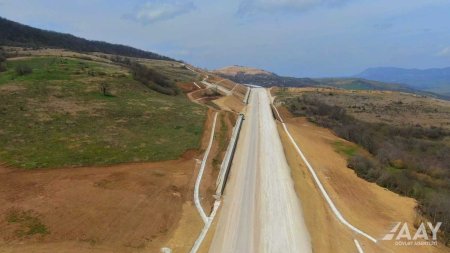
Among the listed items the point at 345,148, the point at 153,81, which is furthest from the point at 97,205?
the point at 153,81

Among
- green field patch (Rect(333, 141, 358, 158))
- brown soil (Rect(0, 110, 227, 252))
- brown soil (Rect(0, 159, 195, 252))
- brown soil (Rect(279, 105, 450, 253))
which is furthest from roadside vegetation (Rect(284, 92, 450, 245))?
brown soil (Rect(0, 159, 195, 252))

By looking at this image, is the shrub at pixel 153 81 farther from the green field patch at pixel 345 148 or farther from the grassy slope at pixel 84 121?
the green field patch at pixel 345 148

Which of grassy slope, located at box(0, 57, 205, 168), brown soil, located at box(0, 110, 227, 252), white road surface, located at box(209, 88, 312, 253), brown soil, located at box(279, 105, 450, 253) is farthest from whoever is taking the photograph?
grassy slope, located at box(0, 57, 205, 168)

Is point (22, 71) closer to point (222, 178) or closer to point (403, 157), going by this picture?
point (222, 178)

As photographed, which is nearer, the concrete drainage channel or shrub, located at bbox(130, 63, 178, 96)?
the concrete drainage channel

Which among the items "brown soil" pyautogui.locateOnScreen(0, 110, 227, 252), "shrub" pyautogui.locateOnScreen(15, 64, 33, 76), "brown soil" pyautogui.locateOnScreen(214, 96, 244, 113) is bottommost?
"brown soil" pyautogui.locateOnScreen(0, 110, 227, 252)

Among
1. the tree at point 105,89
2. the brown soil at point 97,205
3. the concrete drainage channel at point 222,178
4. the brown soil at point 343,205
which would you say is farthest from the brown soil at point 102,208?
the tree at point 105,89

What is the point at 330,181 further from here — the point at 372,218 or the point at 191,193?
the point at 191,193

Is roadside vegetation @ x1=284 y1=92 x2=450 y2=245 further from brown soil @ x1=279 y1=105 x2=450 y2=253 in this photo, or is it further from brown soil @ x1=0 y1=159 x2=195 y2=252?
brown soil @ x1=0 y1=159 x2=195 y2=252
